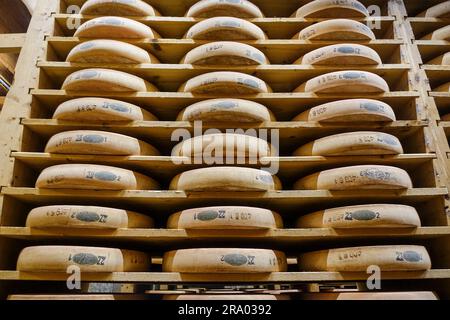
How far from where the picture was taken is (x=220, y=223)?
1646 mm

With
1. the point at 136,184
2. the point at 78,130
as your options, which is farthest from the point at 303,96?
the point at 78,130

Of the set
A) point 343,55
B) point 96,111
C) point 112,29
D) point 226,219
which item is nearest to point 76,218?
point 96,111

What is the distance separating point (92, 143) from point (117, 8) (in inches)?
37.8

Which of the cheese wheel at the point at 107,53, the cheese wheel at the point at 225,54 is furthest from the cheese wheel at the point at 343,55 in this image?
the cheese wheel at the point at 107,53

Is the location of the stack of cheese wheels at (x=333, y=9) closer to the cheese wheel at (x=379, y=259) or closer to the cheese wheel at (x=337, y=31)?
the cheese wheel at (x=337, y=31)

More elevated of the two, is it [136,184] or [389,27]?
[389,27]

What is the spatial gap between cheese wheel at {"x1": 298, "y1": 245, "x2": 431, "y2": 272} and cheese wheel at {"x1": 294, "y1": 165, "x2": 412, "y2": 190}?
0.29 metres

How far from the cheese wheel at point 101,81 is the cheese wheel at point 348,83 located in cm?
99

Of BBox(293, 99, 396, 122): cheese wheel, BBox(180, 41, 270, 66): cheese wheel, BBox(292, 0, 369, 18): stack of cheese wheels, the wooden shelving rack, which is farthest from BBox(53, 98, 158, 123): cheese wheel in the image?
BBox(292, 0, 369, 18): stack of cheese wheels

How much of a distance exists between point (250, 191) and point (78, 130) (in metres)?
0.91

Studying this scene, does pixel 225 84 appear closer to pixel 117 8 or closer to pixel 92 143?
pixel 92 143

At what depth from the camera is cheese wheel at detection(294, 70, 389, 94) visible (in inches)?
77.8

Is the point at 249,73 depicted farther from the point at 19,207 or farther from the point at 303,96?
the point at 19,207

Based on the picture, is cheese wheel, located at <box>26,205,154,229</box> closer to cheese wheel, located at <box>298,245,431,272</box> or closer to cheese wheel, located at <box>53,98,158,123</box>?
cheese wheel, located at <box>53,98,158,123</box>
